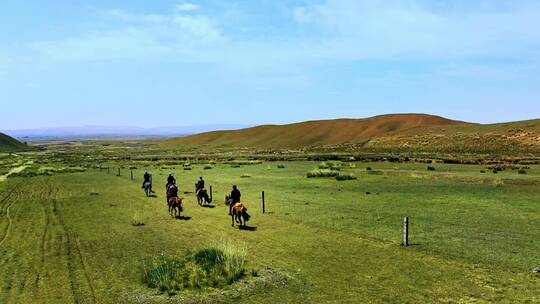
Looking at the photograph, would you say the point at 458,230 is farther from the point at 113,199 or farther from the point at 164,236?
the point at 113,199

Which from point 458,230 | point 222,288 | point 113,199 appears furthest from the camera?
point 113,199

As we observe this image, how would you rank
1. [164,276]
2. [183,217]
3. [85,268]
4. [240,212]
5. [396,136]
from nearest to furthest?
1. [164,276]
2. [85,268]
3. [240,212]
4. [183,217]
5. [396,136]

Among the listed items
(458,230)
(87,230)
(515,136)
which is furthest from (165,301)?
(515,136)

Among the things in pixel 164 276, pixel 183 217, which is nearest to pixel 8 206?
pixel 183 217

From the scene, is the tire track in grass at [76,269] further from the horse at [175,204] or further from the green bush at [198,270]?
the horse at [175,204]

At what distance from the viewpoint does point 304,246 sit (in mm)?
17625

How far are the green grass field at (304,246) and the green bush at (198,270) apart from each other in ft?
1.17

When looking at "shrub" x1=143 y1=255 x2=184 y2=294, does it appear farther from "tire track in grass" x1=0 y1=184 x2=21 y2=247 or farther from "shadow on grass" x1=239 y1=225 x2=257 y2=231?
"tire track in grass" x1=0 y1=184 x2=21 y2=247

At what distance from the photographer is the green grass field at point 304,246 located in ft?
40.8

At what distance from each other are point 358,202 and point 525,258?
1424cm

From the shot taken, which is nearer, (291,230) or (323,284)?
(323,284)

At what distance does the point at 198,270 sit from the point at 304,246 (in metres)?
5.09

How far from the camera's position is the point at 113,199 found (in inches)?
1308

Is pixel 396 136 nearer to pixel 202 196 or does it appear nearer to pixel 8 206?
pixel 202 196
